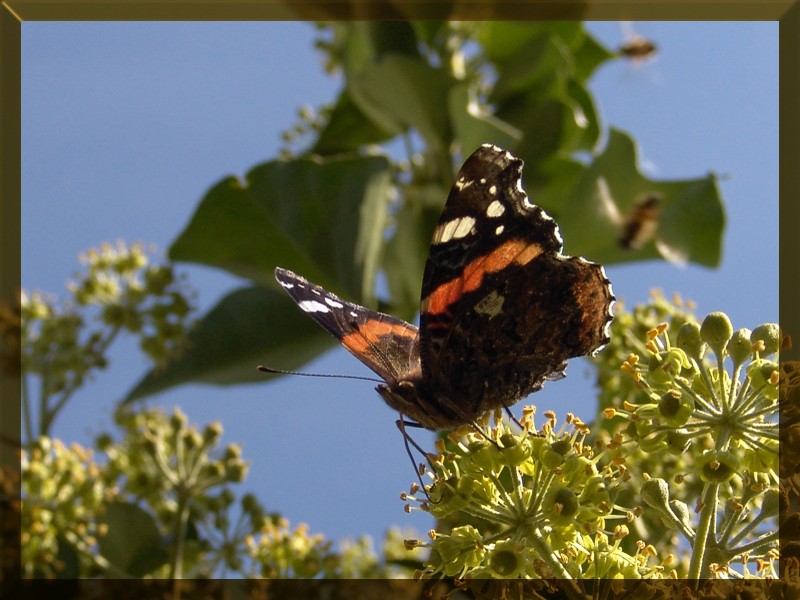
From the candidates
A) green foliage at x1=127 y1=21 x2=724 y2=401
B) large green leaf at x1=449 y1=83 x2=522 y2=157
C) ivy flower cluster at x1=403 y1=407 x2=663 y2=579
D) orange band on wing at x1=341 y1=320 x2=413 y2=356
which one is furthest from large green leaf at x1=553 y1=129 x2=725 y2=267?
ivy flower cluster at x1=403 y1=407 x2=663 y2=579

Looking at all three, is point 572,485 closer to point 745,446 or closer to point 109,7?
point 745,446

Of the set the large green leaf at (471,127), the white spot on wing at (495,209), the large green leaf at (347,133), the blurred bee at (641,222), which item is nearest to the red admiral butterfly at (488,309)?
the white spot on wing at (495,209)

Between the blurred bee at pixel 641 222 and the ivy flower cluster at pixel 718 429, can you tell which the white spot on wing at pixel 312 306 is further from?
the blurred bee at pixel 641 222

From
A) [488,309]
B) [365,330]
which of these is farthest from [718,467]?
[365,330]

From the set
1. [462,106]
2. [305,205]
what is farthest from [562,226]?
[305,205]

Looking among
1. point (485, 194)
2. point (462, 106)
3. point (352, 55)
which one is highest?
point (352, 55)

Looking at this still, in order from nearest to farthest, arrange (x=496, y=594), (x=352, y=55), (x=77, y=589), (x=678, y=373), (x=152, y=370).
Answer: (x=496, y=594)
(x=678, y=373)
(x=77, y=589)
(x=152, y=370)
(x=352, y=55)

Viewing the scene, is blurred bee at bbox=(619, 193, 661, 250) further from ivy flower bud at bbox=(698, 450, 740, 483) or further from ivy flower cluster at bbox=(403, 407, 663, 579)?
ivy flower bud at bbox=(698, 450, 740, 483)
